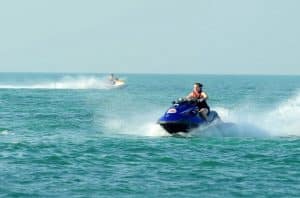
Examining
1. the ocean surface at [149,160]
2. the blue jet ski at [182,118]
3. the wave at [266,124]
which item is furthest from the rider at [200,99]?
the wave at [266,124]

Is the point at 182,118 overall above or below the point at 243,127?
above

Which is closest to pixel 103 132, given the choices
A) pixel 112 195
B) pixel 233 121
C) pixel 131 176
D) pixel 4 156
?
pixel 233 121

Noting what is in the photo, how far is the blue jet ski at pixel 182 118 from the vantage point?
2305 centimetres

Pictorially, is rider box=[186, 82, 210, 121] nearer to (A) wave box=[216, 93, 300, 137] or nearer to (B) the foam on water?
(B) the foam on water

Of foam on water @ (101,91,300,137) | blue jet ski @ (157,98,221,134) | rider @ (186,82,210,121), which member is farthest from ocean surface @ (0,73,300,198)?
rider @ (186,82,210,121)

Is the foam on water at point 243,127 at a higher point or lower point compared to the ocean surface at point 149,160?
higher

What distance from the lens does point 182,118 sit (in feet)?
75.6

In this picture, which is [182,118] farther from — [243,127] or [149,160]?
[149,160]

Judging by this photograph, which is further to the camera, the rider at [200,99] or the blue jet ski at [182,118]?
the rider at [200,99]

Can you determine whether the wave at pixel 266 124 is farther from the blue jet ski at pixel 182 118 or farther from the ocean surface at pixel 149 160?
the blue jet ski at pixel 182 118

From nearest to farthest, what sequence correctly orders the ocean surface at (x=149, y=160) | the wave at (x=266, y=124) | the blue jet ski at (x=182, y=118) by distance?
1. the ocean surface at (x=149, y=160)
2. the blue jet ski at (x=182, y=118)
3. the wave at (x=266, y=124)

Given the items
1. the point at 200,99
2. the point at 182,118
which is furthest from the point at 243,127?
the point at 182,118

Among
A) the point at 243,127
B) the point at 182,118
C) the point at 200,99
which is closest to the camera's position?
the point at 182,118

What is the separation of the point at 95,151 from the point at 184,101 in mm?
4483
